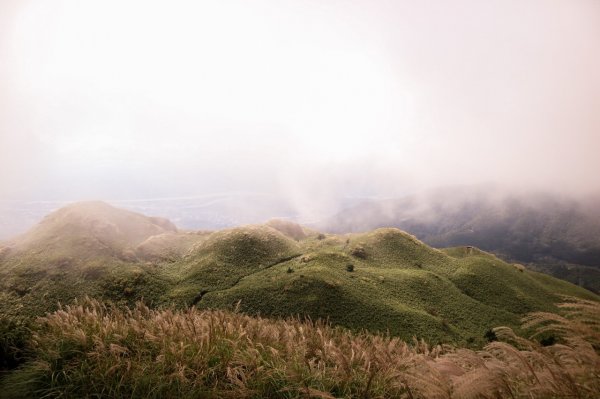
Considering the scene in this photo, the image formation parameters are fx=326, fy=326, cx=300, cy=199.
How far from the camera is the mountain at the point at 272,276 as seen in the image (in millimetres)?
44750

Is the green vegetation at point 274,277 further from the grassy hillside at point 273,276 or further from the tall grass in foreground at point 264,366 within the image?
the tall grass in foreground at point 264,366

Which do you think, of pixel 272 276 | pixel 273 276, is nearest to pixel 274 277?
pixel 273 276

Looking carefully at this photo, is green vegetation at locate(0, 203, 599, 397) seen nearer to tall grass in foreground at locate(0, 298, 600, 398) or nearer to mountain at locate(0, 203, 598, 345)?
mountain at locate(0, 203, 598, 345)

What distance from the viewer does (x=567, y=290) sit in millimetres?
75625

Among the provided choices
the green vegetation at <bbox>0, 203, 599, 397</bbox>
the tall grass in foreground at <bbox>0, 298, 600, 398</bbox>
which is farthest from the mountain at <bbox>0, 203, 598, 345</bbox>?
the tall grass in foreground at <bbox>0, 298, 600, 398</bbox>

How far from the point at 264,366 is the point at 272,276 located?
4484cm

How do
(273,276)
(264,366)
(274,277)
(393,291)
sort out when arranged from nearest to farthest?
(264,366) → (393,291) → (274,277) → (273,276)

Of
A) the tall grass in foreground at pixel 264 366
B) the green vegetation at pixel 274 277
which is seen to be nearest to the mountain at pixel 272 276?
the green vegetation at pixel 274 277

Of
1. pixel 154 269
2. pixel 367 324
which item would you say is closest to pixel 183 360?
pixel 367 324

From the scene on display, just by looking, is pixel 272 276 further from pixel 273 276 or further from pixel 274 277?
pixel 274 277

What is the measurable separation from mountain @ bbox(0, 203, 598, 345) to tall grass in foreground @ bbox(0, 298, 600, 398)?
2947 cm

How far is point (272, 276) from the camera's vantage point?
2084 inches

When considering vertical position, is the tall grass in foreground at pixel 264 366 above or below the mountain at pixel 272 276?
above

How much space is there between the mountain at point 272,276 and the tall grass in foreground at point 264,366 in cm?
2947
